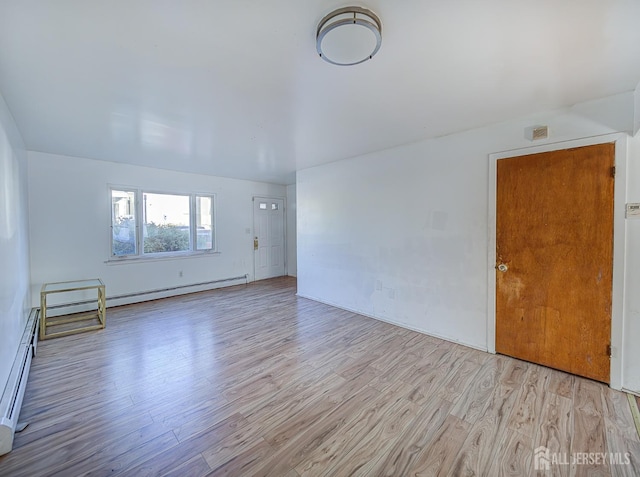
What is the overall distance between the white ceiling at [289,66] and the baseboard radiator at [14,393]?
2192 mm

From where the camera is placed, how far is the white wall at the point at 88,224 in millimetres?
3846

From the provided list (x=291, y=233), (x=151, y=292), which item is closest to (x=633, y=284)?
(x=291, y=233)

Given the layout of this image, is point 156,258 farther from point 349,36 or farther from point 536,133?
point 536,133

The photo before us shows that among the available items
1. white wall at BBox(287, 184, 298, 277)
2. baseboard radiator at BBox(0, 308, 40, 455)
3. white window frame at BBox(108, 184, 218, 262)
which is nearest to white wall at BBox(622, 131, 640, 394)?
baseboard radiator at BBox(0, 308, 40, 455)

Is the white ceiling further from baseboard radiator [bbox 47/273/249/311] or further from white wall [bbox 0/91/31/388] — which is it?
baseboard radiator [bbox 47/273/249/311]

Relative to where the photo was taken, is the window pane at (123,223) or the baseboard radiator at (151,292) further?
the window pane at (123,223)

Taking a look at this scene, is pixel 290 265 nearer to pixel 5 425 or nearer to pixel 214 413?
pixel 214 413

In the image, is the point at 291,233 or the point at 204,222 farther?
the point at 291,233

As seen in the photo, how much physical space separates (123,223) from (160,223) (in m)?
0.57

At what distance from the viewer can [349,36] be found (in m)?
1.41

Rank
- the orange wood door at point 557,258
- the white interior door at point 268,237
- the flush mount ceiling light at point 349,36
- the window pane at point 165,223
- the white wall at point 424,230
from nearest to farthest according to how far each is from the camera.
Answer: the flush mount ceiling light at point 349,36 < the orange wood door at point 557,258 < the white wall at point 424,230 < the window pane at point 165,223 < the white interior door at point 268,237

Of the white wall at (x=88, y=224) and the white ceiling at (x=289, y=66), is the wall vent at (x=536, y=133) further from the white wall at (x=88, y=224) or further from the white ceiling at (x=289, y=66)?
the white wall at (x=88, y=224)

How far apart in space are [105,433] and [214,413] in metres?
0.67

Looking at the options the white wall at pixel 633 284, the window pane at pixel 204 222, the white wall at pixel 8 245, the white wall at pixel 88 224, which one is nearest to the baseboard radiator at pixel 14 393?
the white wall at pixel 8 245
